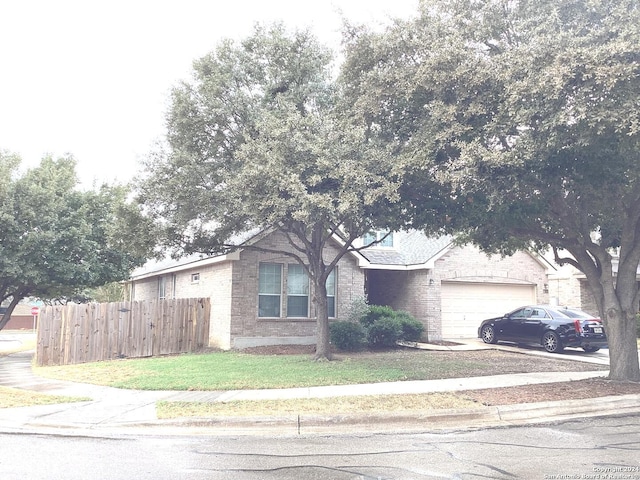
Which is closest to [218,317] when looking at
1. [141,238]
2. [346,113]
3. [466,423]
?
[141,238]

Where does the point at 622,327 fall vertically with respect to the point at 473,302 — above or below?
below

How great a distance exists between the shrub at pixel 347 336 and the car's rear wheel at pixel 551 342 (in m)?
5.78

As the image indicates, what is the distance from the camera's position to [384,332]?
18109 mm

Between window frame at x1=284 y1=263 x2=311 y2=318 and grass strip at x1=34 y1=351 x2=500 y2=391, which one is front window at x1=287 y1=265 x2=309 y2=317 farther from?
grass strip at x1=34 y1=351 x2=500 y2=391

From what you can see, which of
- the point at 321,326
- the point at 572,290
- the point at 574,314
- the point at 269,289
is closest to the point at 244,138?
the point at 321,326

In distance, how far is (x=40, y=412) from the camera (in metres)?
8.82

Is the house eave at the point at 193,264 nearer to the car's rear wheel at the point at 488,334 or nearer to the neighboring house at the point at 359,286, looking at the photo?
the neighboring house at the point at 359,286

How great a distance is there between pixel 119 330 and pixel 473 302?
43.2 feet

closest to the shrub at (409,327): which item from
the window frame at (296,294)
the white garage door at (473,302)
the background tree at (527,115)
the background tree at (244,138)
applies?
the white garage door at (473,302)

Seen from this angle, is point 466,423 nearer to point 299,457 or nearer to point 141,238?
point 299,457

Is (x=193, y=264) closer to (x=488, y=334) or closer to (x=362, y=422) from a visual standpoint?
(x=488, y=334)

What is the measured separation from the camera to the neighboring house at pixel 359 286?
1788 cm

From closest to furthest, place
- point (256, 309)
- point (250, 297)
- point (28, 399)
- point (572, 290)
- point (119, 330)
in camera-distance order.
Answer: point (28, 399) < point (119, 330) < point (250, 297) < point (256, 309) < point (572, 290)

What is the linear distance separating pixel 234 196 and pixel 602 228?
26.9 ft
